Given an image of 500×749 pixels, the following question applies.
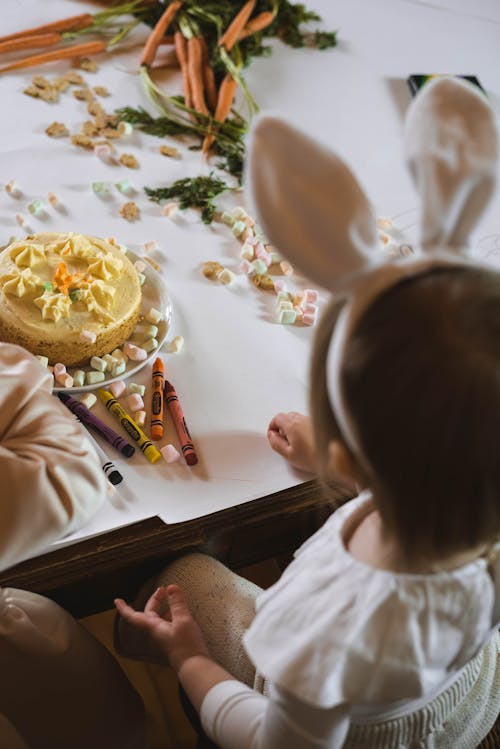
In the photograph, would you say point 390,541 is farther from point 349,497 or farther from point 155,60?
point 155,60

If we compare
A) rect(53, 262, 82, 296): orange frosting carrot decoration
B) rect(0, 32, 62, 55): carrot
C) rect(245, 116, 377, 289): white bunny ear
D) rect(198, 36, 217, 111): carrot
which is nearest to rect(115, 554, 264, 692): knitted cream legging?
rect(53, 262, 82, 296): orange frosting carrot decoration

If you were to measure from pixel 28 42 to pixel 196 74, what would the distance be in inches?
12.5

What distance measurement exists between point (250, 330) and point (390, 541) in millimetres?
587

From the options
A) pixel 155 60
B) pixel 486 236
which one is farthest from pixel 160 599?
pixel 155 60

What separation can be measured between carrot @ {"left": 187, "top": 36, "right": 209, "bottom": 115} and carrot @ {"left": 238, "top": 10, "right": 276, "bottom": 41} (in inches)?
4.4

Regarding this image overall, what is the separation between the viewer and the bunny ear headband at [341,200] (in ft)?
1.94

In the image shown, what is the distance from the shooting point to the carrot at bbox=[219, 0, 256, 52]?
1527 mm

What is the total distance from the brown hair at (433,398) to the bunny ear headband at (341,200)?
0.10ft

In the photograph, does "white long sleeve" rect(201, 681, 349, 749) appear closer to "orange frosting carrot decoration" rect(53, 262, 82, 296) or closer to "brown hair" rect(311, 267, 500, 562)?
"brown hair" rect(311, 267, 500, 562)

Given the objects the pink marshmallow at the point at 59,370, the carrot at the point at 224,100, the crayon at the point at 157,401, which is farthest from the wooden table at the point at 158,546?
the carrot at the point at 224,100

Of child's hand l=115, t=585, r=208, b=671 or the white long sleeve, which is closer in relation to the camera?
the white long sleeve

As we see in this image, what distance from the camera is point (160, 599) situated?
0.95m

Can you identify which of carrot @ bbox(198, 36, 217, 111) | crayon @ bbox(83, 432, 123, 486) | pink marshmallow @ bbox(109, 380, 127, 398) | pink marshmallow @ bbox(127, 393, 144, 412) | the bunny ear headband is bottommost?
crayon @ bbox(83, 432, 123, 486)

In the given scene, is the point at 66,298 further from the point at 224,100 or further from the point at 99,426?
the point at 224,100
